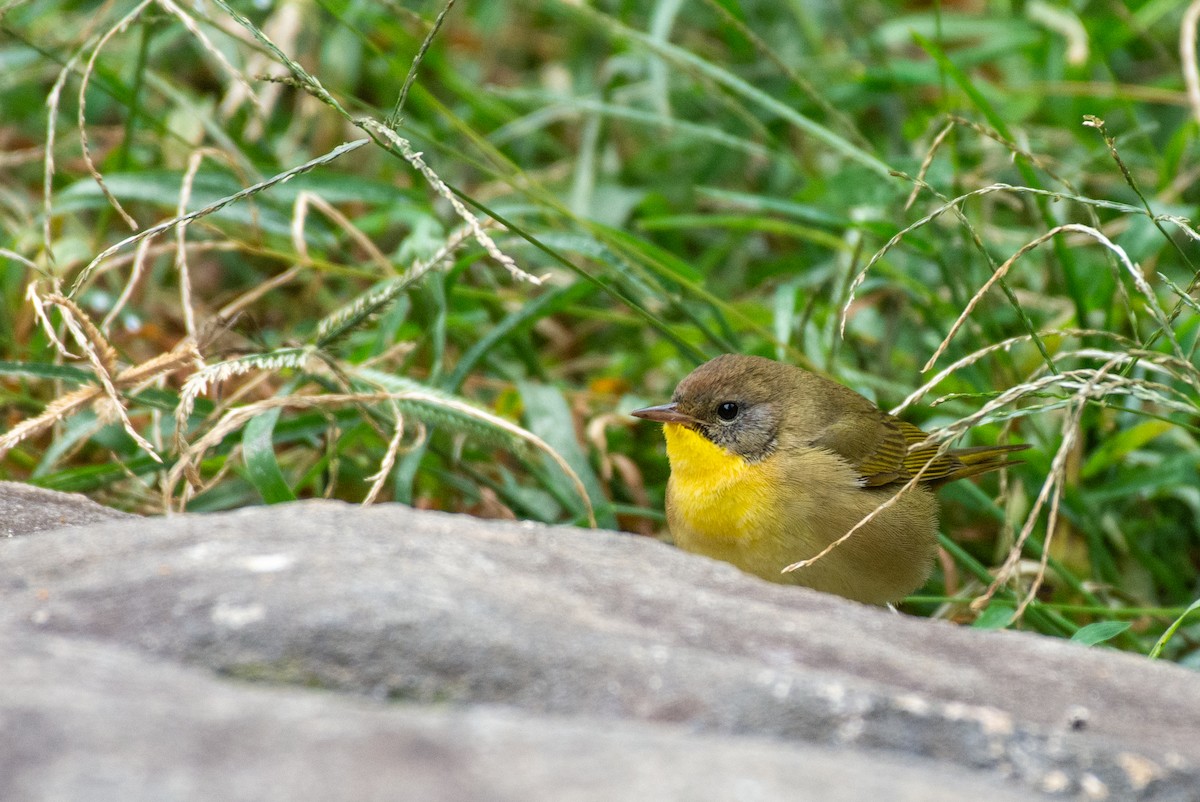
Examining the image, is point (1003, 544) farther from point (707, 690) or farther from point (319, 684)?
point (319, 684)

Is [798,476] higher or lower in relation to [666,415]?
lower

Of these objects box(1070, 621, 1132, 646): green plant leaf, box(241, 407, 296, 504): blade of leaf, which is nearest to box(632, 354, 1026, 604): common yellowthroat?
box(1070, 621, 1132, 646): green plant leaf

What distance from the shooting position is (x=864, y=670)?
206 centimetres

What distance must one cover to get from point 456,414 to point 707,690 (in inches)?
75.8

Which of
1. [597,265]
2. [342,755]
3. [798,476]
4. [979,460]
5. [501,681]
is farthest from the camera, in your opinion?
[597,265]

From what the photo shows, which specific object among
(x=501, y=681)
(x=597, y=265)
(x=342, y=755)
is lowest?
(x=597, y=265)

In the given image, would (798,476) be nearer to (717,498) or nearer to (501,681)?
(717,498)

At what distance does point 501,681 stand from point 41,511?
161cm

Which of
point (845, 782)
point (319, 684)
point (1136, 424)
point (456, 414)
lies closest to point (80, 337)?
point (456, 414)

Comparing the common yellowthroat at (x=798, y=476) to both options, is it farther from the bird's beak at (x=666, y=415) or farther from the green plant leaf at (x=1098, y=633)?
the green plant leaf at (x=1098, y=633)

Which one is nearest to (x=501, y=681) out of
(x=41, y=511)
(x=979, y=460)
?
(x=41, y=511)

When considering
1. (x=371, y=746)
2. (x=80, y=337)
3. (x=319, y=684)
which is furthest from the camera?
(x=80, y=337)

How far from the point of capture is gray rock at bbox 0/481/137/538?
2969 millimetres

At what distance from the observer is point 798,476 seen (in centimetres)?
415
